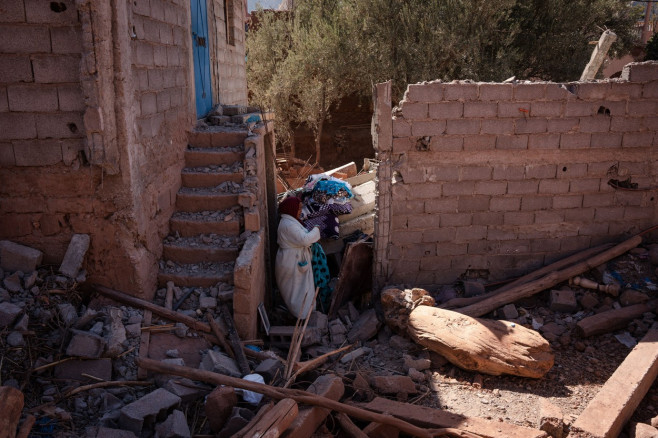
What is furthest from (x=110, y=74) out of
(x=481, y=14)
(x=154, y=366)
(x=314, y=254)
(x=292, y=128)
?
(x=292, y=128)

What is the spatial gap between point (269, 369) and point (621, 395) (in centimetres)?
278

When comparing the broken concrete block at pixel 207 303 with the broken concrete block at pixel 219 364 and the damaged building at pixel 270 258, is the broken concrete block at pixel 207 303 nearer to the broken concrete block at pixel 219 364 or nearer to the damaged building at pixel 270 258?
the damaged building at pixel 270 258

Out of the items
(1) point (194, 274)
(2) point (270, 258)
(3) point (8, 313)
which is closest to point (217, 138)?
(2) point (270, 258)

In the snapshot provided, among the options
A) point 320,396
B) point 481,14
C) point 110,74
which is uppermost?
point 481,14

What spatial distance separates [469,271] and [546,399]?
1.97 metres

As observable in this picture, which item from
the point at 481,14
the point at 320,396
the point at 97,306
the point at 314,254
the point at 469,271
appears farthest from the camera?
the point at 481,14

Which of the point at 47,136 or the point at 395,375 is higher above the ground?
the point at 47,136

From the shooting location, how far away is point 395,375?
4.66m

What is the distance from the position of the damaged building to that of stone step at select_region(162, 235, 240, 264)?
0.02m

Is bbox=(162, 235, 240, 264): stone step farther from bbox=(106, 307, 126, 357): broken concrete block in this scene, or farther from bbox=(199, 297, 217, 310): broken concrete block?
bbox=(106, 307, 126, 357): broken concrete block

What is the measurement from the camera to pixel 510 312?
567cm

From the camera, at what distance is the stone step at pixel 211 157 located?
628 centimetres

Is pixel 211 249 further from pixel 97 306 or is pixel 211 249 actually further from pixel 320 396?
pixel 320 396

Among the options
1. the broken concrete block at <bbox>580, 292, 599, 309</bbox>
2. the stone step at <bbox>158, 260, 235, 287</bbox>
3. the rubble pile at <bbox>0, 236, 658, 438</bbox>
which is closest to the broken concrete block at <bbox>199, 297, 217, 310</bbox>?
the rubble pile at <bbox>0, 236, 658, 438</bbox>
